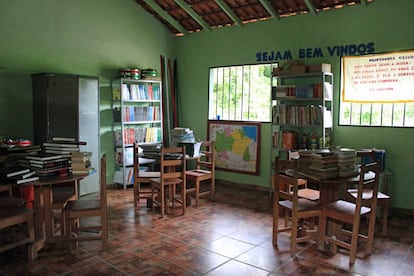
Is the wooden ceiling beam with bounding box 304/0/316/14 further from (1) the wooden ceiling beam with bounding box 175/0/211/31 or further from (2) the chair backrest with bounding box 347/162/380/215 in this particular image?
(2) the chair backrest with bounding box 347/162/380/215

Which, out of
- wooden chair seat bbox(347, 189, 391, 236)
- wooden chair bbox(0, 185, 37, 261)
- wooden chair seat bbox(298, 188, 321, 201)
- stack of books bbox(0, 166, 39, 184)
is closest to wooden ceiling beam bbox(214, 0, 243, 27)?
wooden chair seat bbox(298, 188, 321, 201)

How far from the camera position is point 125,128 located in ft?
21.3

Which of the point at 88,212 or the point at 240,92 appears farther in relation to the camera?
the point at 240,92

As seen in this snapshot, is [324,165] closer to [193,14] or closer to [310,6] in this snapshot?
[310,6]

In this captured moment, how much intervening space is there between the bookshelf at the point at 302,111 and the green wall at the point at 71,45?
272 centimetres

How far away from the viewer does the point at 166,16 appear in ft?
22.5

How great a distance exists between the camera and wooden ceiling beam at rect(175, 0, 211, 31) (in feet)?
20.7

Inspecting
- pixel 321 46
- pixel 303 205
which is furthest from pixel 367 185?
pixel 321 46

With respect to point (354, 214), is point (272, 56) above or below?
above

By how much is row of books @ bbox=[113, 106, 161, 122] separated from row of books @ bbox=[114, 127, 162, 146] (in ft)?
0.60

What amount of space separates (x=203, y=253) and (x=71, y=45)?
4034 mm

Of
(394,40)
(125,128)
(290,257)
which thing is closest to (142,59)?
(125,128)

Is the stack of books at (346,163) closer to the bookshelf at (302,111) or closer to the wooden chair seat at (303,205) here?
the wooden chair seat at (303,205)

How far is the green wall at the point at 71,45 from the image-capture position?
205 inches
